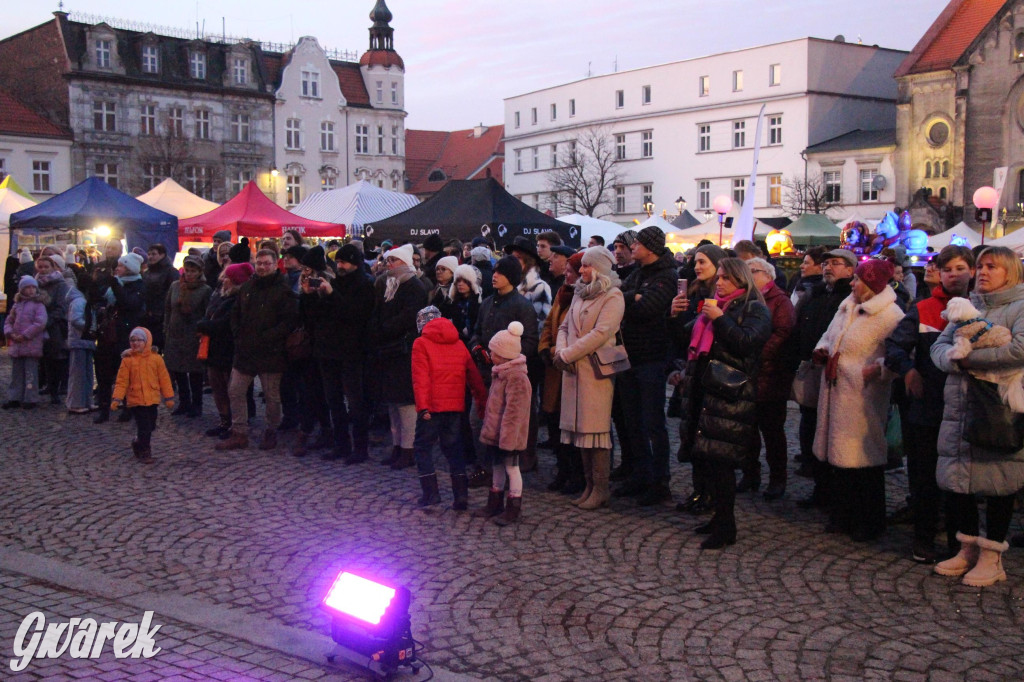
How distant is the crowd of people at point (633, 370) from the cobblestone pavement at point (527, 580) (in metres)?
0.33

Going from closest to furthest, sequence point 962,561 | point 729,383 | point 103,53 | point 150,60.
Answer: point 962,561 < point 729,383 < point 103,53 < point 150,60

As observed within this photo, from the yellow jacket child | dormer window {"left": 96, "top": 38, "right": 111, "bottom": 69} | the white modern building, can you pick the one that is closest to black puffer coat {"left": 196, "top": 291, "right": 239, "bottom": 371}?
the yellow jacket child

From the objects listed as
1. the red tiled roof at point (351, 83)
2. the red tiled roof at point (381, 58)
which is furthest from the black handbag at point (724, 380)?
the red tiled roof at point (381, 58)

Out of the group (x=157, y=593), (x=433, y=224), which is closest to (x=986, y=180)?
(x=433, y=224)

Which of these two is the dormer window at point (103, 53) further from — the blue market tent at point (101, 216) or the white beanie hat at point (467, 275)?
the white beanie hat at point (467, 275)

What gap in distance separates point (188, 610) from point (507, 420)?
8.53 feet

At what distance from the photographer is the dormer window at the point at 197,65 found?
55.0 meters

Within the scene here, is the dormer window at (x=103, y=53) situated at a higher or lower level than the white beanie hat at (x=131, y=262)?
higher

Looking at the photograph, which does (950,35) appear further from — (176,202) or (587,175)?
(176,202)

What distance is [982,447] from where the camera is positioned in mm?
5477

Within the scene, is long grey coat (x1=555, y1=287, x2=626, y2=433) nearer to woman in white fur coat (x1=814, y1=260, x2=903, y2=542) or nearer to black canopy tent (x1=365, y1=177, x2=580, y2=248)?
woman in white fur coat (x1=814, y1=260, x2=903, y2=542)

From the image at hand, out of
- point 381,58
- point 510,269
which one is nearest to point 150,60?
point 381,58

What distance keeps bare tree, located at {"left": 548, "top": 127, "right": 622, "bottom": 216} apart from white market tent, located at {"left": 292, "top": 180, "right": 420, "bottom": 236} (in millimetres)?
40363

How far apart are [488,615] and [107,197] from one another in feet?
49.9
